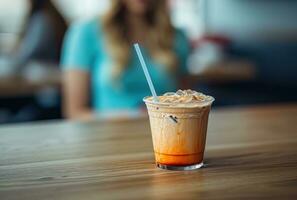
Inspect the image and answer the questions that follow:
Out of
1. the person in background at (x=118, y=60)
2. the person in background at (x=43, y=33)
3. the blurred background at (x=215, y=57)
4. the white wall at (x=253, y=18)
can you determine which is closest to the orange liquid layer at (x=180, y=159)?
the person in background at (x=118, y=60)

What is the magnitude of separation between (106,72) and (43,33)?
5.36 ft

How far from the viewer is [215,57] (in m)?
4.20

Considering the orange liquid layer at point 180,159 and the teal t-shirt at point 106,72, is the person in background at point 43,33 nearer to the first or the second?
the teal t-shirt at point 106,72

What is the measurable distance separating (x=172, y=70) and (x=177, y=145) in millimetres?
1439

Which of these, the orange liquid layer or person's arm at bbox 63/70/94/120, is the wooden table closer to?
the orange liquid layer

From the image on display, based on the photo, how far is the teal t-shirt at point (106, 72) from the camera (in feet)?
7.62

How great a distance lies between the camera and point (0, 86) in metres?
3.15

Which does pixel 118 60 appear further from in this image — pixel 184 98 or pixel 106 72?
pixel 184 98

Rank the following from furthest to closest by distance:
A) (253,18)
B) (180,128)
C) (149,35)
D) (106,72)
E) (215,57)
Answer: (253,18), (215,57), (149,35), (106,72), (180,128)

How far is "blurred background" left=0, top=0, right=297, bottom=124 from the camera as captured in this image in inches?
134

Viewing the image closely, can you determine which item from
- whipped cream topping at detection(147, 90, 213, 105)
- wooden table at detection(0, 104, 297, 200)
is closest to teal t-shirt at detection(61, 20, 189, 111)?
wooden table at detection(0, 104, 297, 200)

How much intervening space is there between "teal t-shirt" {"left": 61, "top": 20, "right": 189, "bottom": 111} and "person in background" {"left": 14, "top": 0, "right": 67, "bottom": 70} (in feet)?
4.57

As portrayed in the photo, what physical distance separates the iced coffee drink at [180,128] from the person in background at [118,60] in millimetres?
1292

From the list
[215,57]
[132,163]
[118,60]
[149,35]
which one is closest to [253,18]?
[215,57]
